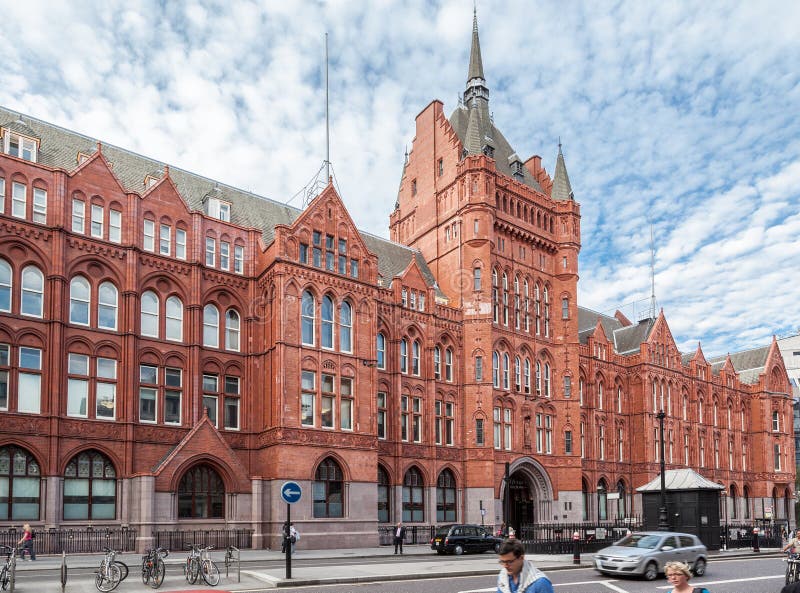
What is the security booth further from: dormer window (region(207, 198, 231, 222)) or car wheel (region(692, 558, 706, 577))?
dormer window (region(207, 198, 231, 222))

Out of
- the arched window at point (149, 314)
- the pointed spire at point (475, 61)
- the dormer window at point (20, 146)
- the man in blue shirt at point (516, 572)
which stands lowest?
the man in blue shirt at point (516, 572)

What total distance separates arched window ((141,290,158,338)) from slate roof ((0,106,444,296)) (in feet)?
17.6

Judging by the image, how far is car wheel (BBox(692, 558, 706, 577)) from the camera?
88.0 feet

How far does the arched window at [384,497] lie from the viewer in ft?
155

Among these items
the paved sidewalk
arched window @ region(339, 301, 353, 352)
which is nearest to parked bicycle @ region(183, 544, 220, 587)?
the paved sidewalk

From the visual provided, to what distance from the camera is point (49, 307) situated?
35.8 m

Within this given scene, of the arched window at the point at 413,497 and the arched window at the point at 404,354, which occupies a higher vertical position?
the arched window at the point at 404,354

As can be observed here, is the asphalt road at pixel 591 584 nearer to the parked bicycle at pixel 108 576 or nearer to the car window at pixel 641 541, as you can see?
the car window at pixel 641 541

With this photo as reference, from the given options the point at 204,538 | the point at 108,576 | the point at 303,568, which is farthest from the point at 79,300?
the point at 108,576

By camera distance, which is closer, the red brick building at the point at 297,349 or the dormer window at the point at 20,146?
the red brick building at the point at 297,349

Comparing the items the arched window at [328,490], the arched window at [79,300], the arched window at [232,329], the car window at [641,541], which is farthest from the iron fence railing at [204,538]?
the car window at [641,541]

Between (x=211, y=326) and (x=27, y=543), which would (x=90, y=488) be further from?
(x=211, y=326)

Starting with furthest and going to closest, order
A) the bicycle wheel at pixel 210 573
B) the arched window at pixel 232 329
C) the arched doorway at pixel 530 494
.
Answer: the arched doorway at pixel 530 494, the arched window at pixel 232 329, the bicycle wheel at pixel 210 573

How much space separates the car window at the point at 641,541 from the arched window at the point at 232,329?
76.1 feet
